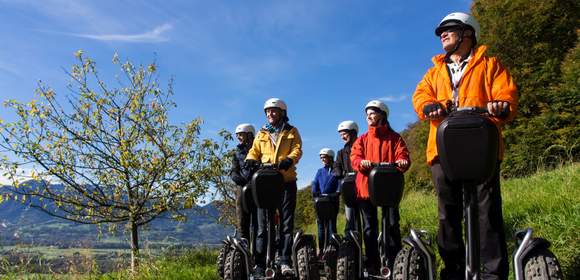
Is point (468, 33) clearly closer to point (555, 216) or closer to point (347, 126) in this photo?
point (555, 216)

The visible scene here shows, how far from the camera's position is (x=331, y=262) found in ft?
19.1

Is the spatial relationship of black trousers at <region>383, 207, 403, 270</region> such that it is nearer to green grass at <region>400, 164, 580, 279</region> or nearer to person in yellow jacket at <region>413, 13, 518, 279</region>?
green grass at <region>400, 164, 580, 279</region>

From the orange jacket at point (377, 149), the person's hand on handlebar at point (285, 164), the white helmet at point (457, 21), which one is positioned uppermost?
the white helmet at point (457, 21)

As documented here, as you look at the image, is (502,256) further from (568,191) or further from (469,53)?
(568,191)

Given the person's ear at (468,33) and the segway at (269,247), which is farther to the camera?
the segway at (269,247)

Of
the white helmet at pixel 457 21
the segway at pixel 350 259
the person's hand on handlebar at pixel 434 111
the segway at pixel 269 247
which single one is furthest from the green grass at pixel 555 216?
the white helmet at pixel 457 21

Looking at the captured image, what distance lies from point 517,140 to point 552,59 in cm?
456

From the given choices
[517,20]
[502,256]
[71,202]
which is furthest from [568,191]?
[517,20]

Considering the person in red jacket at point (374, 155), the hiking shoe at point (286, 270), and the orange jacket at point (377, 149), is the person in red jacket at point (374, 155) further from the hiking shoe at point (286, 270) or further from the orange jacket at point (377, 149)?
the hiking shoe at point (286, 270)

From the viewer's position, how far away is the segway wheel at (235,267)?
16.0 feet

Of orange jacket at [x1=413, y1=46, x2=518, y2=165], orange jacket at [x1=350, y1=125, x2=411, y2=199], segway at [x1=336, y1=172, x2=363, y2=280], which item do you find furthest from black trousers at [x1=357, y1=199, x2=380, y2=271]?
orange jacket at [x1=413, y1=46, x2=518, y2=165]

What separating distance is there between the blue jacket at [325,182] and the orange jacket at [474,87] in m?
5.58

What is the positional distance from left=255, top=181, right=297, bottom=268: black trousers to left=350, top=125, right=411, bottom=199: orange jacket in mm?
814

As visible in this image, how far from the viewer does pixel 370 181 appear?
3.95m
